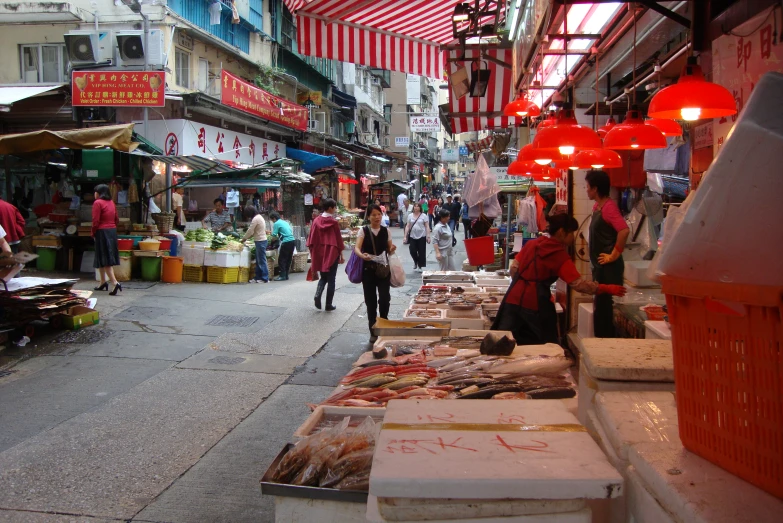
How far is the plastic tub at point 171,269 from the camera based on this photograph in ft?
44.9

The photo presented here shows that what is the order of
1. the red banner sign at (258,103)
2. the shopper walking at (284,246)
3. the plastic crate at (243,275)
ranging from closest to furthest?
the plastic crate at (243,275) < the shopper walking at (284,246) < the red banner sign at (258,103)

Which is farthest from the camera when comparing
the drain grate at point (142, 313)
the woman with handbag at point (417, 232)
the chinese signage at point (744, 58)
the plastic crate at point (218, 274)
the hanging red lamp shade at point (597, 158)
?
the woman with handbag at point (417, 232)

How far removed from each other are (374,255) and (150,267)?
7.02 meters

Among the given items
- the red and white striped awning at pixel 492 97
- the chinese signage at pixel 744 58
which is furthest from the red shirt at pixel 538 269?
the red and white striped awning at pixel 492 97

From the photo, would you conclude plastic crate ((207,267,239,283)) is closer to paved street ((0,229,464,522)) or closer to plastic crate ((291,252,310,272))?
paved street ((0,229,464,522))

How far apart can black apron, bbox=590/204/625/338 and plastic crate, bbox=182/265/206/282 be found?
9891 millimetres

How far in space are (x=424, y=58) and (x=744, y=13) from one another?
808cm

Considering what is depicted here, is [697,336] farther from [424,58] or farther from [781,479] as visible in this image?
[424,58]

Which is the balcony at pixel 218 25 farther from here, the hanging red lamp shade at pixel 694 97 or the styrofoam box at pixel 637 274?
the hanging red lamp shade at pixel 694 97

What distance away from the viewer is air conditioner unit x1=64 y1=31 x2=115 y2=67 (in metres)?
16.5

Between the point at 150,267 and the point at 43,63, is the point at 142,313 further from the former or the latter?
the point at 43,63

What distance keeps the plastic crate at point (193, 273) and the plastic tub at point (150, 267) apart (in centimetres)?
61

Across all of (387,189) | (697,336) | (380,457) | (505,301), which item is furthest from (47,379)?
(387,189)

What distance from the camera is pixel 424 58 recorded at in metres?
11.4
